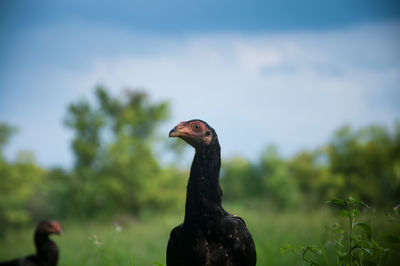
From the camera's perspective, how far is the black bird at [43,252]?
254 inches

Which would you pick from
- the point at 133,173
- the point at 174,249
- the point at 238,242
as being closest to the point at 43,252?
the point at 174,249

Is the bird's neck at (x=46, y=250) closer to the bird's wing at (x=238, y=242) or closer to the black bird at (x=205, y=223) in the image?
the black bird at (x=205, y=223)

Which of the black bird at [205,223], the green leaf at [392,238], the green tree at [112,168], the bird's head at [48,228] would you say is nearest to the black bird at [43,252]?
the bird's head at [48,228]

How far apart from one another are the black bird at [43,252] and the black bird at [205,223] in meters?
4.54

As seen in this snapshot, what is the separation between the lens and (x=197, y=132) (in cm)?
294

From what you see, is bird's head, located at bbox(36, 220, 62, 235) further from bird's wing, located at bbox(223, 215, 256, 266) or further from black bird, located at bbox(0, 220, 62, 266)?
bird's wing, located at bbox(223, 215, 256, 266)

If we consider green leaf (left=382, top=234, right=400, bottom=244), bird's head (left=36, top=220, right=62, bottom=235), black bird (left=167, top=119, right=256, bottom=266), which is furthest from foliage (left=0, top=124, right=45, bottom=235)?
green leaf (left=382, top=234, right=400, bottom=244)

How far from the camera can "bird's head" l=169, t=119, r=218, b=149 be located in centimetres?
291

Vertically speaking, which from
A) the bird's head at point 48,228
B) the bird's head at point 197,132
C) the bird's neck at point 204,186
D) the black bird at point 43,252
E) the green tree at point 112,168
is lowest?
the black bird at point 43,252

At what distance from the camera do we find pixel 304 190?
28.3 meters

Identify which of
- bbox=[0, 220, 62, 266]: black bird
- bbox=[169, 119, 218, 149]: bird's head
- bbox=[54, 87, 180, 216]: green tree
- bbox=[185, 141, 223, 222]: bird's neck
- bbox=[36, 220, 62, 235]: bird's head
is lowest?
bbox=[0, 220, 62, 266]: black bird

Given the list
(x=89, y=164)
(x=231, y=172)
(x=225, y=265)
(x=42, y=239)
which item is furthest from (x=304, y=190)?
(x=225, y=265)

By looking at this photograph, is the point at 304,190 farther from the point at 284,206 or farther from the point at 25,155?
the point at 25,155

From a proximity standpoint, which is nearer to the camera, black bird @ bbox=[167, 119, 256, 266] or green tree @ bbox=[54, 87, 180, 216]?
black bird @ bbox=[167, 119, 256, 266]
